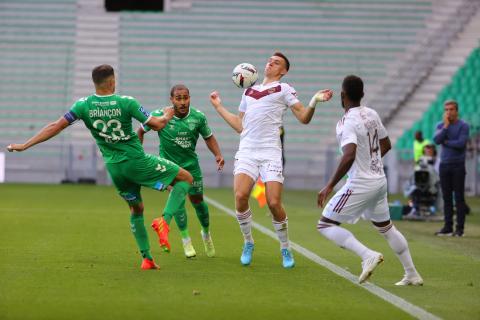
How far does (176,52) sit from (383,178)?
25.5 m

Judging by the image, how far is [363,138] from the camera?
8.44 metres

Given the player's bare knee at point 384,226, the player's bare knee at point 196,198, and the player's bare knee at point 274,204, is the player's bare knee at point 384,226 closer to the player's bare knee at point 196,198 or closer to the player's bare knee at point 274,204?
the player's bare knee at point 274,204

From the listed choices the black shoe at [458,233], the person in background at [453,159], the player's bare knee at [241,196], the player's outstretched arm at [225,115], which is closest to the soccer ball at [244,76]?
the player's outstretched arm at [225,115]

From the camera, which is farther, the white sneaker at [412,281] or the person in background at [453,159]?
the person in background at [453,159]

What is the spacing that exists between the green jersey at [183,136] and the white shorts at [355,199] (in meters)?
2.77

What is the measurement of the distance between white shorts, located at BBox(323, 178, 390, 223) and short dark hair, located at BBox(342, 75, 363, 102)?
28.7 inches

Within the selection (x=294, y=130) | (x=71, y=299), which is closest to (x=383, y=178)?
(x=71, y=299)

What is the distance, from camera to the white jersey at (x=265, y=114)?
32.3 feet

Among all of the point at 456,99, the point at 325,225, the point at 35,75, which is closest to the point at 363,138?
the point at 325,225

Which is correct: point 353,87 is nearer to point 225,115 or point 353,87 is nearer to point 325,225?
point 325,225

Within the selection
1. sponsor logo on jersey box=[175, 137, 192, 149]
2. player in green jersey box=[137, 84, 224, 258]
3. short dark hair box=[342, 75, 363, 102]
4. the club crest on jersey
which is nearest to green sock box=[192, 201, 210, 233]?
player in green jersey box=[137, 84, 224, 258]

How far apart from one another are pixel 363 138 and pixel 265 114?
1638 mm

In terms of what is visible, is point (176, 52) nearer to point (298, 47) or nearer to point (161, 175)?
→ point (298, 47)

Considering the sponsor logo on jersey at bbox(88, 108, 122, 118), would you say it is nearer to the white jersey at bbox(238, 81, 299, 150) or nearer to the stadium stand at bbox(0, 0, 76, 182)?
the white jersey at bbox(238, 81, 299, 150)
